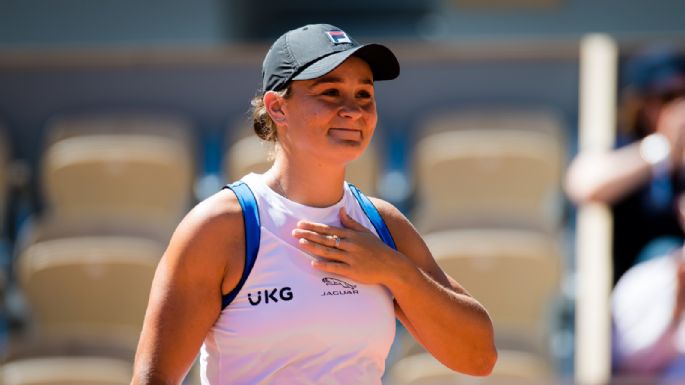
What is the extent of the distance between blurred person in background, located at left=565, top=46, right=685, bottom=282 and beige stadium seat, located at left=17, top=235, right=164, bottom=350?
200 centimetres

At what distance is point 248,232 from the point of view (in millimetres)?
2275

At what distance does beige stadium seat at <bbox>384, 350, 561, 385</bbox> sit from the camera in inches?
177

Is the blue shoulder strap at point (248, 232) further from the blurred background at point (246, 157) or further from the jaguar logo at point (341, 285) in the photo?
the blurred background at point (246, 157)

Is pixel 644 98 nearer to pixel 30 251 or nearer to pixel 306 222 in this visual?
pixel 30 251

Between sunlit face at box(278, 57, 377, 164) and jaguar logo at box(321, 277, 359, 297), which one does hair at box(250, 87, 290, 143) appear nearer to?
sunlit face at box(278, 57, 377, 164)

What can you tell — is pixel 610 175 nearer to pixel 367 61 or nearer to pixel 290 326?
pixel 367 61

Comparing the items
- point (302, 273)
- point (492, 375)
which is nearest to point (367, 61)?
point (302, 273)

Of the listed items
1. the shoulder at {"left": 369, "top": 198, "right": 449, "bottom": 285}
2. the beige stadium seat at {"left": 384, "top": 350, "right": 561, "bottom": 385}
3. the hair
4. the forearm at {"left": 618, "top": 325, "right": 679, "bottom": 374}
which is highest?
the hair

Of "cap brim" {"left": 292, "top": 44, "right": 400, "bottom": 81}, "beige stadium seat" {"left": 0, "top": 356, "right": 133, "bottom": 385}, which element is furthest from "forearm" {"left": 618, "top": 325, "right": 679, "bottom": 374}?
"cap brim" {"left": 292, "top": 44, "right": 400, "bottom": 81}

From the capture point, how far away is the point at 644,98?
538cm

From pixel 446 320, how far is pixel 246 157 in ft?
11.0

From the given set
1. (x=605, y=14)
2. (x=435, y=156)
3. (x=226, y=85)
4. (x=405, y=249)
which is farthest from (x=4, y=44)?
(x=405, y=249)

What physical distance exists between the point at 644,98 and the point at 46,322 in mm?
2899

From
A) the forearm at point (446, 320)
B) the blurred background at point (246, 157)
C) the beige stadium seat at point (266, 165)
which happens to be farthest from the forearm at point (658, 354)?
the forearm at point (446, 320)
